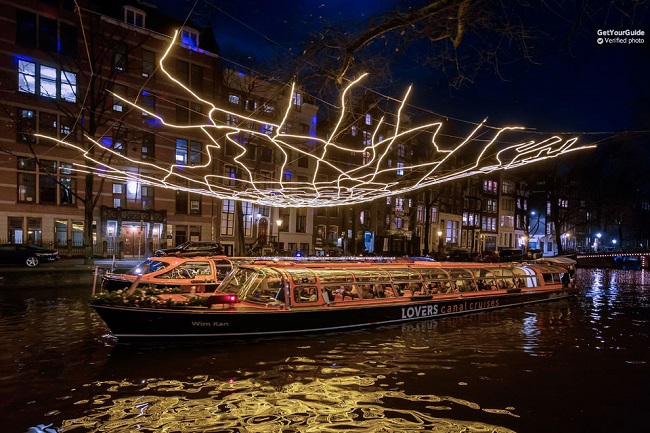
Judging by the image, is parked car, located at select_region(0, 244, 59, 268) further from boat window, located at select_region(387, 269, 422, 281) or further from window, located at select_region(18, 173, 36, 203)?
boat window, located at select_region(387, 269, 422, 281)

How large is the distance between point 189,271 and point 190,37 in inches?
1195

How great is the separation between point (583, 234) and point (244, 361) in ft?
320

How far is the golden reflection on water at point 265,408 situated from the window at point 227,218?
33.6 m

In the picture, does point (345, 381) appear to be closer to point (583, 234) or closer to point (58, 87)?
point (58, 87)

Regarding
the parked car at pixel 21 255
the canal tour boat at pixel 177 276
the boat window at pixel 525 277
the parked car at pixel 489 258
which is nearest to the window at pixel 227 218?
the parked car at pixel 21 255

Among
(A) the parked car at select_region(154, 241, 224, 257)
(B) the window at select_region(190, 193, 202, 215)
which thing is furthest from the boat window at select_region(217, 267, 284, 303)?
(B) the window at select_region(190, 193, 202, 215)

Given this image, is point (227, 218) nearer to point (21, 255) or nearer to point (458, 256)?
point (21, 255)

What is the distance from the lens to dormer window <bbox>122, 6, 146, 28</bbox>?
34.9 m

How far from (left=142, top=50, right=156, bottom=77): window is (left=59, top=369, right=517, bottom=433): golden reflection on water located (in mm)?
33574

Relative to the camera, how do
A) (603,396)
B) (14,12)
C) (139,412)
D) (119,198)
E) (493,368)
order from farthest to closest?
(119,198), (14,12), (493,368), (603,396), (139,412)

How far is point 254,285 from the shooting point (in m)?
13.6

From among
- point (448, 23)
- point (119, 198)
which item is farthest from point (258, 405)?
point (119, 198)

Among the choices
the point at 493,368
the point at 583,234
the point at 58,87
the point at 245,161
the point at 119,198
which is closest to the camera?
the point at 493,368

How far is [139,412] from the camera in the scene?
765cm
